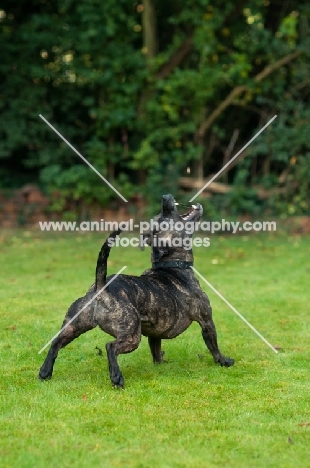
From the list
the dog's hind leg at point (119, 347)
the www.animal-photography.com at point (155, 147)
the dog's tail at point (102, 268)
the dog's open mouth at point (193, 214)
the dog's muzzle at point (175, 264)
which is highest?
the dog's open mouth at point (193, 214)

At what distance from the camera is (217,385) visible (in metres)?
5.77

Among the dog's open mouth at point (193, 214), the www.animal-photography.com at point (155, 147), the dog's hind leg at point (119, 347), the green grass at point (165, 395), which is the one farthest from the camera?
the www.animal-photography.com at point (155, 147)

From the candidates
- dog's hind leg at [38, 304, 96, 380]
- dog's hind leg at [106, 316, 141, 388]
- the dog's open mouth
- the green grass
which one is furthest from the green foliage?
dog's hind leg at [106, 316, 141, 388]

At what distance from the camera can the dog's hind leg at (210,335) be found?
20.6ft

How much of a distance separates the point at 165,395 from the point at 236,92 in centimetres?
1180

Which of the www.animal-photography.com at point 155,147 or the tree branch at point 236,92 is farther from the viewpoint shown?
the tree branch at point 236,92

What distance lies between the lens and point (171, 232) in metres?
6.23

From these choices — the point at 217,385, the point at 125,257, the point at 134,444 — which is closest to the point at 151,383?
the point at 217,385

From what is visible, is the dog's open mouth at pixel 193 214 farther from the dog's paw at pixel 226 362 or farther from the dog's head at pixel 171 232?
the dog's paw at pixel 226 362

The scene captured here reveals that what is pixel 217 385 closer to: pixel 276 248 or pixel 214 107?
pixel 276 248

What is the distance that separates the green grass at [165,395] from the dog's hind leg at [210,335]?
10cm

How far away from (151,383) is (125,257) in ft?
23.9

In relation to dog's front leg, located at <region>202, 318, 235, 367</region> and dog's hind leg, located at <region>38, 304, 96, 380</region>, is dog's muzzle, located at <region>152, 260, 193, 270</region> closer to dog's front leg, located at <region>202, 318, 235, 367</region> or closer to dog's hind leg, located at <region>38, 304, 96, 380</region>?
dog's front leg, located at <region>202, 318, 235, 367</region>

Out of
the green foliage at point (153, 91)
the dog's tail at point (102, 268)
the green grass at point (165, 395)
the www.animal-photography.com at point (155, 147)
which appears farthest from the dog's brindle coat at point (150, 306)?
the green foliage at point (153, 91)
